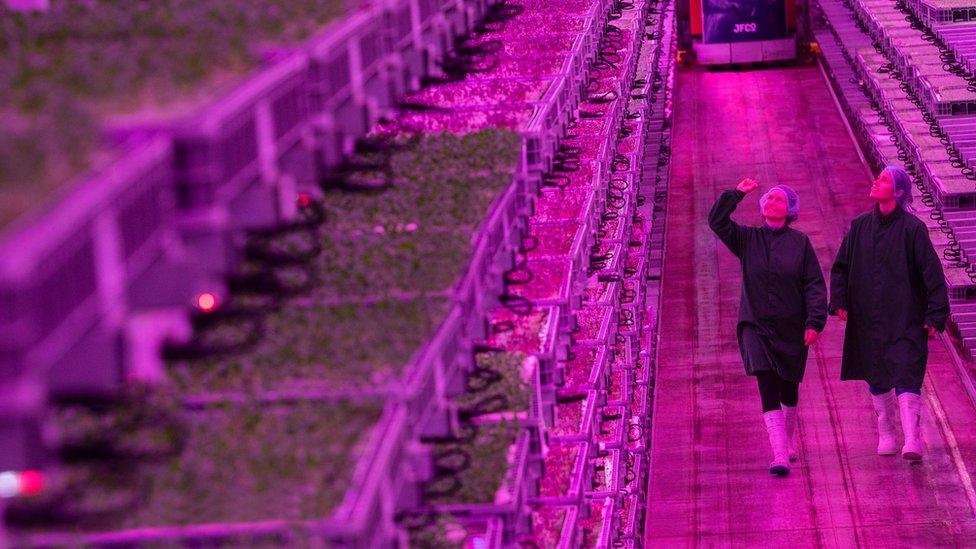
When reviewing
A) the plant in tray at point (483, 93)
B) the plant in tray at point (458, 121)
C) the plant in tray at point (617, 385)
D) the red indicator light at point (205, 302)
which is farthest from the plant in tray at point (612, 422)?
the red indicator light at point (205, 302)

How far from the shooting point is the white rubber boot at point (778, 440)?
14.6 ft

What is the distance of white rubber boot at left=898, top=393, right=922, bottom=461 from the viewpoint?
430 cm

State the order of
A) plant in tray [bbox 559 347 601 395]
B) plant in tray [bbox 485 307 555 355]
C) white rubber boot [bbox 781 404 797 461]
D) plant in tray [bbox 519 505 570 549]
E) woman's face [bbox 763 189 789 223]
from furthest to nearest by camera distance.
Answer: white rubber boot [bbox 781 404 797 461], woman's face [bbox 763 189 789 223], plant in tray [bbox 559 347 601 395], plant in tray [bbox 485 307 555 355], plant in tray [bbox 519 505 570 549]

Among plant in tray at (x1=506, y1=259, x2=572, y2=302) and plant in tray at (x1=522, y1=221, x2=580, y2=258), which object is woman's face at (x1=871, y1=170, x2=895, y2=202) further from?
plant in tray at (x1=506, y1=259, x2=572, y2=302)

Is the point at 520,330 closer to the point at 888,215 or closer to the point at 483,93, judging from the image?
the point at 483,93

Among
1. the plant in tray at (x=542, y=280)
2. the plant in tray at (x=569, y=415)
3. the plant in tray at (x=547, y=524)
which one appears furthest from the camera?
the plant in tray at (x=569, y=415)

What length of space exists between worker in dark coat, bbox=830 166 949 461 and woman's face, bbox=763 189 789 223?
25 cm

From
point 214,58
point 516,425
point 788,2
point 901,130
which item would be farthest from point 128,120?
point 788,2

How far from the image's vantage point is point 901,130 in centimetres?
697

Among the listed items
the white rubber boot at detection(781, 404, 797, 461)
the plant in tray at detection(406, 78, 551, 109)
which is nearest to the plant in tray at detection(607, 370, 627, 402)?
the white rubber boot at detection(781, 404, 797, 461)

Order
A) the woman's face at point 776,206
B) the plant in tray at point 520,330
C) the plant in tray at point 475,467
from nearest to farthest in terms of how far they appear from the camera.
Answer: the plant in tray at point 475,467 → the plant in tray at point 520,330 → the woman's face at point 776,206

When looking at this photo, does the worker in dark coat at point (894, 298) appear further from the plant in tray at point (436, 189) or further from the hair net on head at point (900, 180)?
the plant in tray at point (436, 189)

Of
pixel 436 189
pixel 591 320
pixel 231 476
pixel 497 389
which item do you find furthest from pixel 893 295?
pixel 231 476

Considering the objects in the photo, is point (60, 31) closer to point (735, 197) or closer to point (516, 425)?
point (516, 425)
